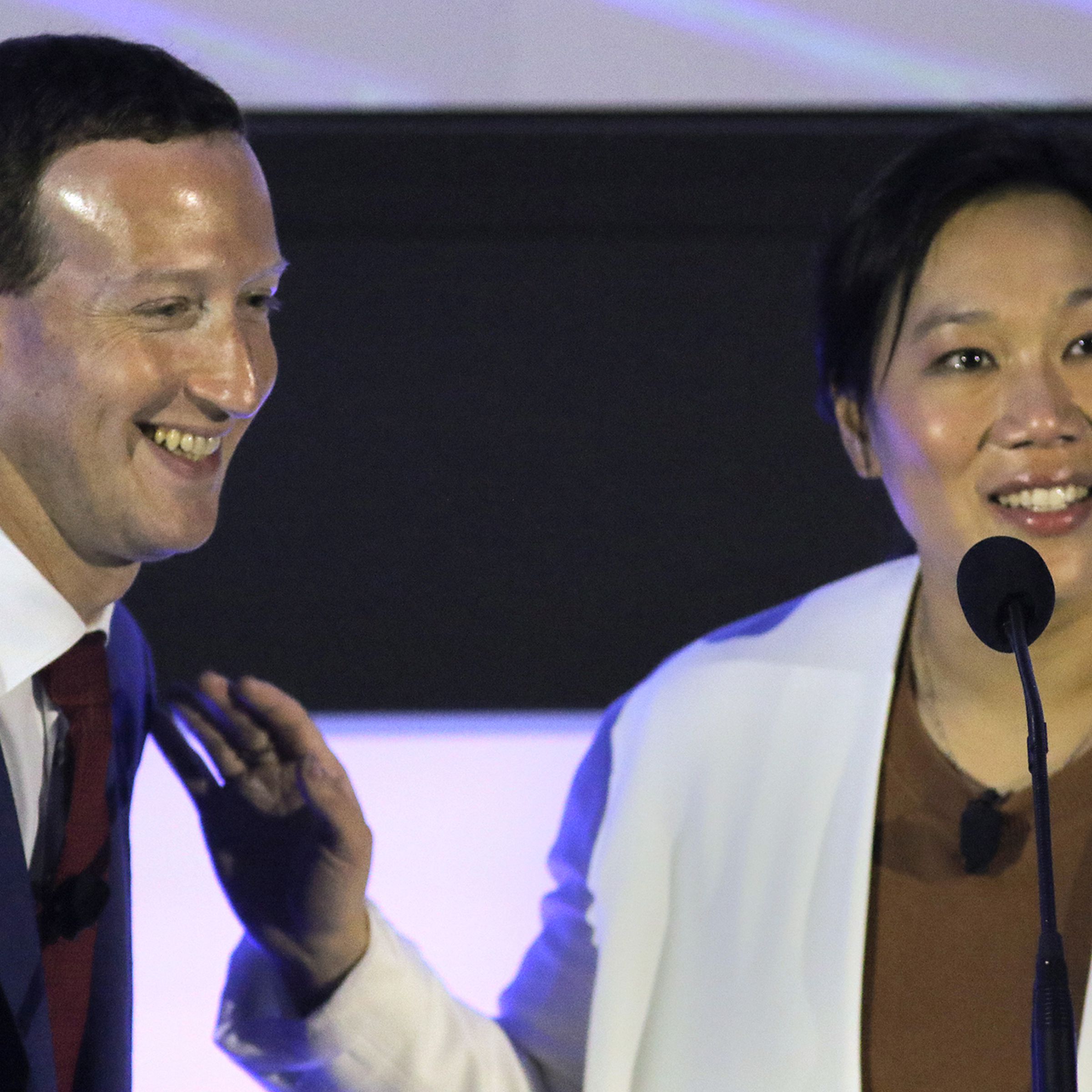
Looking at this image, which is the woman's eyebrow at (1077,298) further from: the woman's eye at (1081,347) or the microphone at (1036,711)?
the microphone at (1036,711)

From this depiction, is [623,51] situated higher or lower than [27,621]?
higher

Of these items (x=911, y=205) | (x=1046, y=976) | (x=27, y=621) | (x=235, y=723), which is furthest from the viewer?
(x=911, y=205)

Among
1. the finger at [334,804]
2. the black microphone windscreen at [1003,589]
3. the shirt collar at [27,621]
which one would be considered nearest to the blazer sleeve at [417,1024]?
the finger at [334,804]

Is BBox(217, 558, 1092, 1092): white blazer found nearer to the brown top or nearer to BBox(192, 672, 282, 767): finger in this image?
the brown top

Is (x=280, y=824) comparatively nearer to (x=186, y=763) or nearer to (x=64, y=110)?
(x=186, y=763)

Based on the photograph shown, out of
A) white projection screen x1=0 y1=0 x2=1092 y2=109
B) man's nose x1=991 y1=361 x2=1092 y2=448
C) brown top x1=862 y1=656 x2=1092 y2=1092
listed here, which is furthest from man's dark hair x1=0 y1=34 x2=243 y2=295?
brown top x1=862 y1=656 x2=1092 y2=1092

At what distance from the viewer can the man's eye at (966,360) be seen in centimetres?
149

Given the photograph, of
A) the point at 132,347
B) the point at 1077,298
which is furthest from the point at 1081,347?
the point at 132,347

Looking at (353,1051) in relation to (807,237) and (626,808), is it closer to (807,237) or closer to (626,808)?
(626,808)

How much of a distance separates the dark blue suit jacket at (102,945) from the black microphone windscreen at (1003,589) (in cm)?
66

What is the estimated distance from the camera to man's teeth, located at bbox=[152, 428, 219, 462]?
1244 mm

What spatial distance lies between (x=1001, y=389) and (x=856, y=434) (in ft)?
0.58

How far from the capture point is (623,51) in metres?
1.86

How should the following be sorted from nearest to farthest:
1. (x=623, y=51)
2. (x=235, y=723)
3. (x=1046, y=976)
Answer: (x=1046, y=976), (x=235, y=723), (x=623, y=51)
